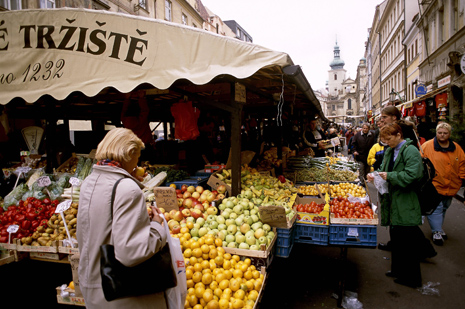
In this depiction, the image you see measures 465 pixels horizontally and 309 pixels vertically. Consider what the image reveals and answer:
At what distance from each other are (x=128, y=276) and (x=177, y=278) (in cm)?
49

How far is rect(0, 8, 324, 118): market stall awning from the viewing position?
3.57 meters

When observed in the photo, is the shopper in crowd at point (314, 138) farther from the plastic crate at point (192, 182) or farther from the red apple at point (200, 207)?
the red apple at point (200, 207)

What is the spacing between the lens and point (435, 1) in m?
16.9

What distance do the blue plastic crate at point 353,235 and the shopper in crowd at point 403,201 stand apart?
1.54 feet

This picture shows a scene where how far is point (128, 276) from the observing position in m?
1.82

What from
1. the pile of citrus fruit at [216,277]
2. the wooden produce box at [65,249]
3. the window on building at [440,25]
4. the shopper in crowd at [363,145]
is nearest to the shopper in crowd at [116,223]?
the pile of citrus fruit at [216,277]

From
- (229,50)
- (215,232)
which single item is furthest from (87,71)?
(215,232)

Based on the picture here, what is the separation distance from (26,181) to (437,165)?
8.19m

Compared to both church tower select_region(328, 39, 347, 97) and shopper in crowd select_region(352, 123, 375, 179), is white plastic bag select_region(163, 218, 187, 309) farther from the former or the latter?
church tower select_region(328, 39, 347, 97)

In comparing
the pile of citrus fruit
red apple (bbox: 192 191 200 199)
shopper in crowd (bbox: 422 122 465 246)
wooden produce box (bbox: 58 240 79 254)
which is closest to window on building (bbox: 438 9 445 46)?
shopper in crowd (bbox: 422 122 465 246)

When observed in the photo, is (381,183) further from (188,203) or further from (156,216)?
(156,216)

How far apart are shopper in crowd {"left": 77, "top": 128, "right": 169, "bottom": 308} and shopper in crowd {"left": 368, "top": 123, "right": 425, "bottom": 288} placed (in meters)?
3.43

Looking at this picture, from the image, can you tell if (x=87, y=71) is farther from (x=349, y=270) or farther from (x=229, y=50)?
(x=349, y=270)

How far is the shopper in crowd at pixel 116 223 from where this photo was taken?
70.2 inches
